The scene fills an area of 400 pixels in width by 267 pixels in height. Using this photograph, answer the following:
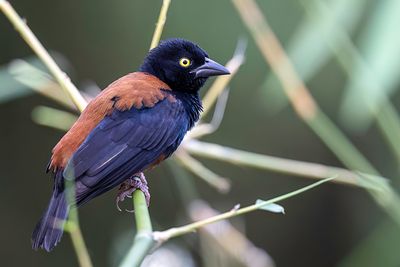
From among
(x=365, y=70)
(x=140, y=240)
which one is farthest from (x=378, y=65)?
(x=140, y=240)

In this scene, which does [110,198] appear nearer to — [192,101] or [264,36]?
[192,101]

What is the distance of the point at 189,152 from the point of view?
11.0ft

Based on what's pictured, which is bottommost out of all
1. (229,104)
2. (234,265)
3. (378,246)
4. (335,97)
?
(335,97)

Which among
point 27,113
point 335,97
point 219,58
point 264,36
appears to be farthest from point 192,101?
point 27,113

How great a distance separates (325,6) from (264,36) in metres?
0.69

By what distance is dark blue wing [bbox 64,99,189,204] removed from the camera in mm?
3018

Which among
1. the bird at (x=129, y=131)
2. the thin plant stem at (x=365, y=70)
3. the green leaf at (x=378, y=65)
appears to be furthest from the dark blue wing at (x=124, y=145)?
the green leaf at (x=378, y=65)

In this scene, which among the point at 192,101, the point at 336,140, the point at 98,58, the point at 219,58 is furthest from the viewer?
the point at 98,58

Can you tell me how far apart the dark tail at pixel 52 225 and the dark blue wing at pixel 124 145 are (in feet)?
0.27

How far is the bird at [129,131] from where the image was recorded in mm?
2955

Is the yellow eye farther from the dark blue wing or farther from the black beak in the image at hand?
the dark blue wing

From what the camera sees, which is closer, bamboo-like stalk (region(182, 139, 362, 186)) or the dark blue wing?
bamboo-like stalk (region(182, 139, 362, 186))

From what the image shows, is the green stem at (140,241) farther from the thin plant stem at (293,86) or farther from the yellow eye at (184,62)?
the yellow eye at (184,62)

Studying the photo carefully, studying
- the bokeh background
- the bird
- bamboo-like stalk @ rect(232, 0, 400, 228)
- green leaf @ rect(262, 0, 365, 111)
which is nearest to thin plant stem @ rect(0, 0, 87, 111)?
the bird
